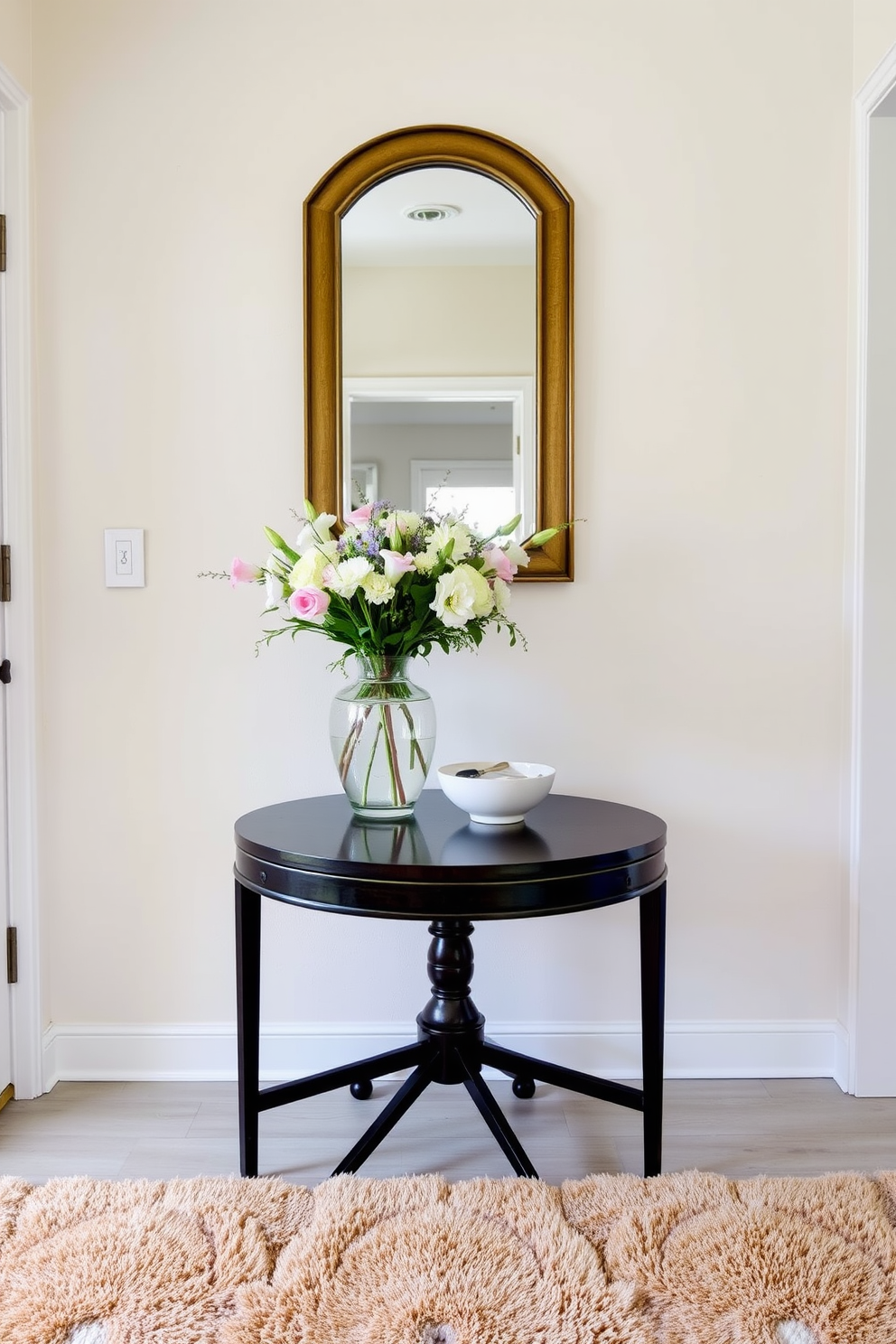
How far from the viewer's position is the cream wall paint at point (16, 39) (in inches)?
74.5

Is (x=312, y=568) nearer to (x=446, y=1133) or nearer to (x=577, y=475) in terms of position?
(x=577, y=475)

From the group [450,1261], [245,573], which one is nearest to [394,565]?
[245,573]

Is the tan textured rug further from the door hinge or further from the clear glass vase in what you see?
the clear glass vase

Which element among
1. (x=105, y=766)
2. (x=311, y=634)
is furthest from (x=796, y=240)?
(x=105, y=766)

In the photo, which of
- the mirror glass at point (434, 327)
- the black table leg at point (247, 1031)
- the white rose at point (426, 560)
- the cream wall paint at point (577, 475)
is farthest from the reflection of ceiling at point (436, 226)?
the black table leg at point (247, 1031)

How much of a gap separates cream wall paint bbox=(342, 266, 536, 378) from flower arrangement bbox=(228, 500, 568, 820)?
0.50 m

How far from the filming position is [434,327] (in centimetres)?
204

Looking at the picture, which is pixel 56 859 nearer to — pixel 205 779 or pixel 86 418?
pixel 205 779

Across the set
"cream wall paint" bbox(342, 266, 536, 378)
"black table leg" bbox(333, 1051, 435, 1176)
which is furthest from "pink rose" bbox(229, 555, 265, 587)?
"black table leg" bbox(333, 1051, 435, 1176)

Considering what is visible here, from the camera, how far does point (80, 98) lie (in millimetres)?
2004

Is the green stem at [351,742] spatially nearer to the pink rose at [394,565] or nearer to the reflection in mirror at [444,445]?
the pink rose at [394,565]

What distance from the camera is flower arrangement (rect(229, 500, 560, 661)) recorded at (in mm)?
1557

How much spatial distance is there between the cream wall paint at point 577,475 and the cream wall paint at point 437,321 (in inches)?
5.0

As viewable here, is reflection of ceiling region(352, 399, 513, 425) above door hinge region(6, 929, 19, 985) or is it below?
above
